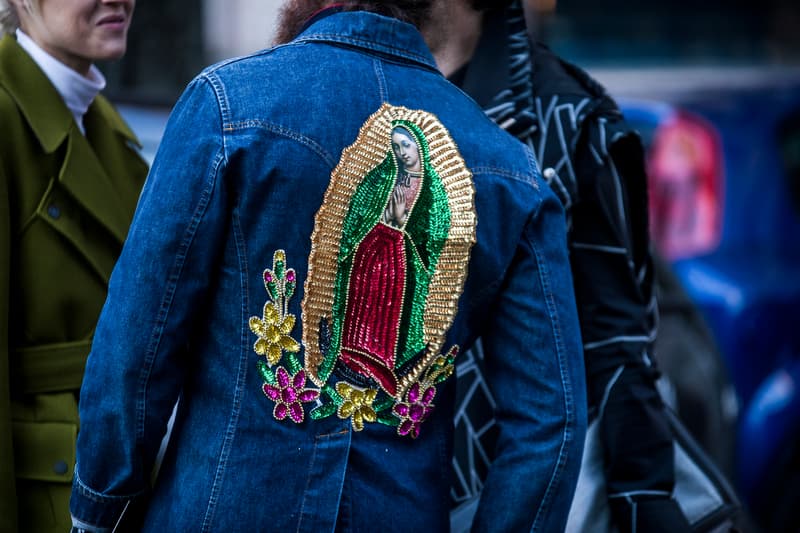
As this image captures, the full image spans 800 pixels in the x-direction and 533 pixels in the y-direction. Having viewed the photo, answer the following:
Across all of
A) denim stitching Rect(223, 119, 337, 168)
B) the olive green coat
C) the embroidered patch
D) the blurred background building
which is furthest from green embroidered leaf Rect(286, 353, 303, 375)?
the blurred background building

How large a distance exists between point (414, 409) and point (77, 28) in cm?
105

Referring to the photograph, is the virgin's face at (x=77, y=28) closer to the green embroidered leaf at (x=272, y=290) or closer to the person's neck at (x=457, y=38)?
the person's neck at (x=457, y=38)

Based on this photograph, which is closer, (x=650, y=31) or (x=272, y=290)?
(x=272, y=290)

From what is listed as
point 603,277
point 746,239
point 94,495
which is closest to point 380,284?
point 94,495

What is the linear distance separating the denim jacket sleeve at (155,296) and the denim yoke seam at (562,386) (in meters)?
0.54

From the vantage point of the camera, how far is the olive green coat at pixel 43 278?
6.72 feet

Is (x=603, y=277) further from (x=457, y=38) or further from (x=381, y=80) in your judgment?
(x=381, y=80)

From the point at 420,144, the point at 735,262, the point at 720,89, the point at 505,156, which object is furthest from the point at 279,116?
the point at 720,89

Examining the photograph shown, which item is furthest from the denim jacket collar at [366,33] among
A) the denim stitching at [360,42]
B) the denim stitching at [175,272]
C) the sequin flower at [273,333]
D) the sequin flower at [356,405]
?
the sequin flower at [356,405]

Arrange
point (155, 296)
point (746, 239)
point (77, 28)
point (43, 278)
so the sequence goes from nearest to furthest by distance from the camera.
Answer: point (155, 296) < point (43, 278) < point (77, 28) < point (746, 239)

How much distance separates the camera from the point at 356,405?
1.73 metres

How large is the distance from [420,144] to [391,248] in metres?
0.17

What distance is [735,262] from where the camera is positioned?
4.14m

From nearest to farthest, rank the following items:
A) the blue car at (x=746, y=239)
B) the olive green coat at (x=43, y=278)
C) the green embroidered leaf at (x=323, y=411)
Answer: the green embroidered leaf at (x=323, y=411), the olive green coat at (x=43, y=278), the blue car at (x=746, y=239)
